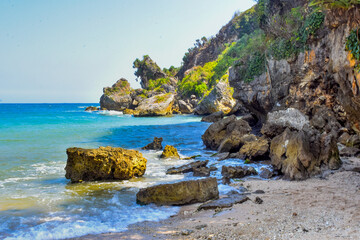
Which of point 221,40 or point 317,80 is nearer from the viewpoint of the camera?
point 317,80

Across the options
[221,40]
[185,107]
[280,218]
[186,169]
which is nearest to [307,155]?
[280,218]

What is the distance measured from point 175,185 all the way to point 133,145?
12191 mm

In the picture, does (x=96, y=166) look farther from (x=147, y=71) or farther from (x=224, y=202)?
(x=147, y=71)

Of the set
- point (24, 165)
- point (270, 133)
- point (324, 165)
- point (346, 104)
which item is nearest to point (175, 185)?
point (324, 165)

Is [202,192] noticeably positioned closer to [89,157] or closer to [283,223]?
[283,223]

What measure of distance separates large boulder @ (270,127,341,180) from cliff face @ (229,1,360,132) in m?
1.18

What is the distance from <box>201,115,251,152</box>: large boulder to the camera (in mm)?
14402

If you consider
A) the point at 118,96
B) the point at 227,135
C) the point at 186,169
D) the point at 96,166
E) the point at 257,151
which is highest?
the point at 118,96

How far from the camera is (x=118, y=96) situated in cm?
6594

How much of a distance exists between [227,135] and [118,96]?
175ft

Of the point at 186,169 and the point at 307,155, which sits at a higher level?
the point at 307,155

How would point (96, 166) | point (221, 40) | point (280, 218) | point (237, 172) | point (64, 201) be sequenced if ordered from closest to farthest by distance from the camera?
1. point (280, 218)
2. point (64, 201)
3. point (237, 172)
4. point (96, 166)
5. point (221, 40)

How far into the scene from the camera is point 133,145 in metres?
19.1

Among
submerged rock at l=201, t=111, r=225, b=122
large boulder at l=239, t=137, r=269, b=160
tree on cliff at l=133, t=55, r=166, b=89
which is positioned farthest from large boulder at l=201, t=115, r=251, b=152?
tree on cliff at l=133, t=55, r=166, b=89
